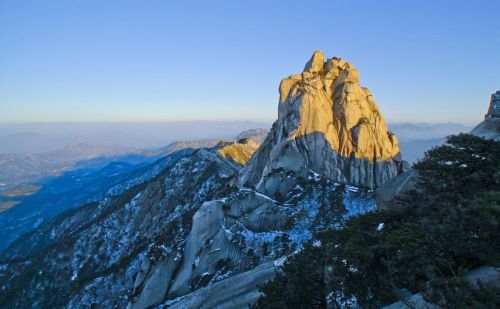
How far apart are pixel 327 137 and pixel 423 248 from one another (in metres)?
51.3

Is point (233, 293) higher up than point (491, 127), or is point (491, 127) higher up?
point (491, 127)

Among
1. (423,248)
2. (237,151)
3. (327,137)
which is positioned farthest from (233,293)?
(237,151)

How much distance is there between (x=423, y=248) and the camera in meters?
18.4

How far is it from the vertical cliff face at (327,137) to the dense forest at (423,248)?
35.9 metres

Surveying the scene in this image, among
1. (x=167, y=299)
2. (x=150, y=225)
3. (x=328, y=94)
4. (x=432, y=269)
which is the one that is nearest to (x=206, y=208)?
(x=167, y=299)

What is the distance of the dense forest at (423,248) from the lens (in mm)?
16766

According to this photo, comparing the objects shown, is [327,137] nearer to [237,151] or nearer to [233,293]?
[233,293]

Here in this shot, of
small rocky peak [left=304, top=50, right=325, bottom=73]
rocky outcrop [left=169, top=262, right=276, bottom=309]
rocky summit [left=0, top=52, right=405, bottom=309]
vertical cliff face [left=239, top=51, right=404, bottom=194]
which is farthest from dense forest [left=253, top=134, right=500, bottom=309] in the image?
small rocky peak [left=304, top=50, right=325, bottom=73]

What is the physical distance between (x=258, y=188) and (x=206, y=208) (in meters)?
9.94

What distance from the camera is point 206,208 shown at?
59312 mm

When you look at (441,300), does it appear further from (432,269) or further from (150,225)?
(150,225)

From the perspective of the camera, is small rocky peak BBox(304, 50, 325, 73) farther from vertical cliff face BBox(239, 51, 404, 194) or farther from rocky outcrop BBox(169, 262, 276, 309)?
rocky outcrop BBox(169, 262, 276, 309)

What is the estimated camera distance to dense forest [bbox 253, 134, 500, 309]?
55.0 feet

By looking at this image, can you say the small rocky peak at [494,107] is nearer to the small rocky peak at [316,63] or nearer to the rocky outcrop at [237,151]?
the small rocky peak at [316,63]
